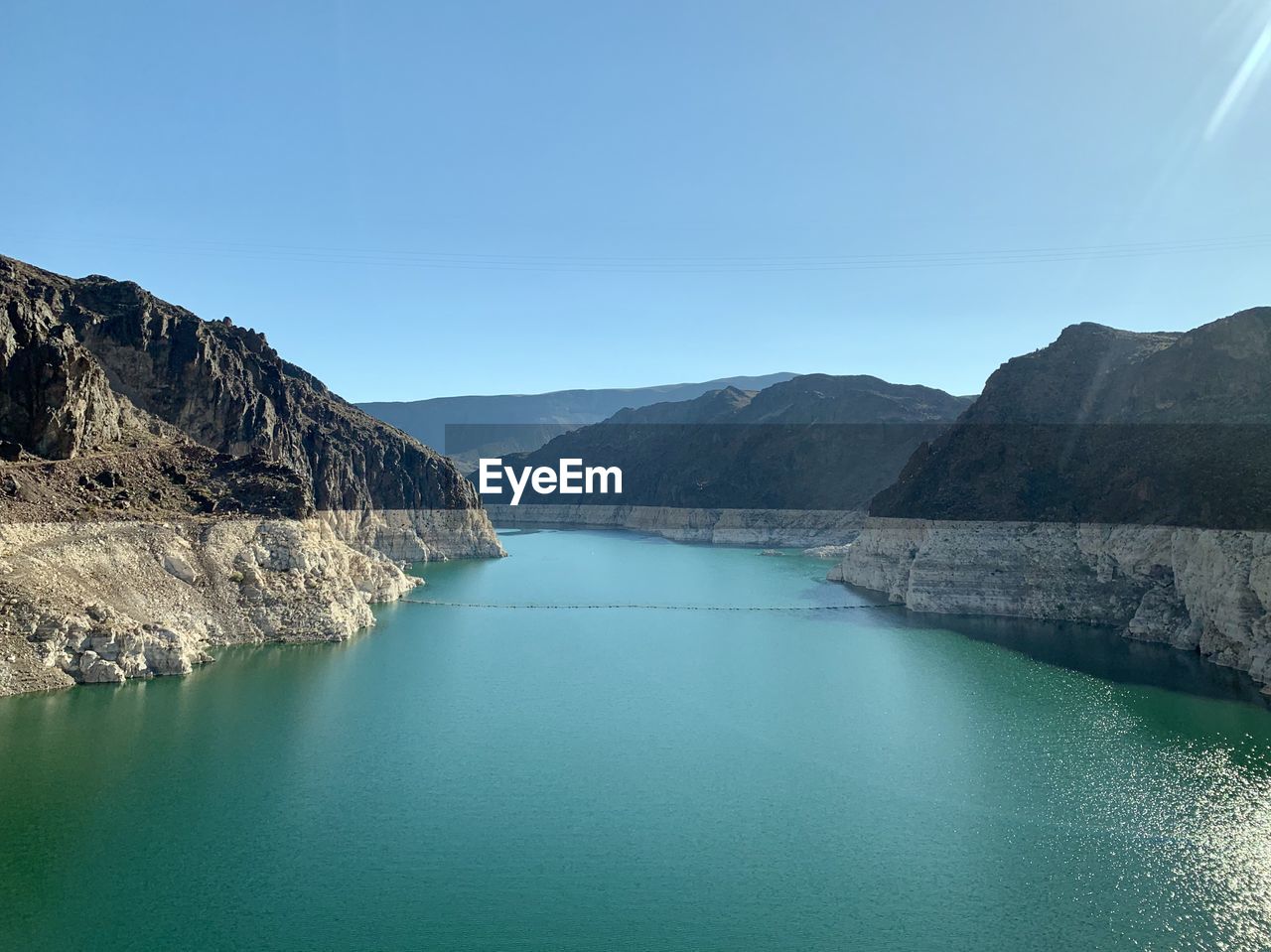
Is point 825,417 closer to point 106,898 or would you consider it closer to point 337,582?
point 337,582

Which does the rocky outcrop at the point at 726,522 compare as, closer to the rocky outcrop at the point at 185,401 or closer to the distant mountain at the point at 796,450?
the distant mountain at the point at 796,450

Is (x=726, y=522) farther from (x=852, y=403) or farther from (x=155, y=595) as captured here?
(x=155, y=595)

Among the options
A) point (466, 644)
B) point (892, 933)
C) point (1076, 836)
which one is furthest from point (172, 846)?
point (466, 644)

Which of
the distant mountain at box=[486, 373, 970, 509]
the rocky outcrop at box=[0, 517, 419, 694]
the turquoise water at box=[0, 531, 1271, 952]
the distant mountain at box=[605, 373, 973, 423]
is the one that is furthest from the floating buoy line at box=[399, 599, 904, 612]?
the distant mountain at box=[605, 373, 973, 423]

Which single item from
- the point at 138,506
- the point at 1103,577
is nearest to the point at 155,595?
the point at 138,506

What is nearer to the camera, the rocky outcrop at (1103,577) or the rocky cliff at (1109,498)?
the rocky outcrop at (1103,577)

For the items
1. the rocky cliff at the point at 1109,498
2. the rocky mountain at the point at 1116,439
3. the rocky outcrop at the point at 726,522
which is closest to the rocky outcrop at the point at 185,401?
the rocky outcrop at the point at 726,522

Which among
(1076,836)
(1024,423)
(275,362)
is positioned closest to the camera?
(1076,836)
